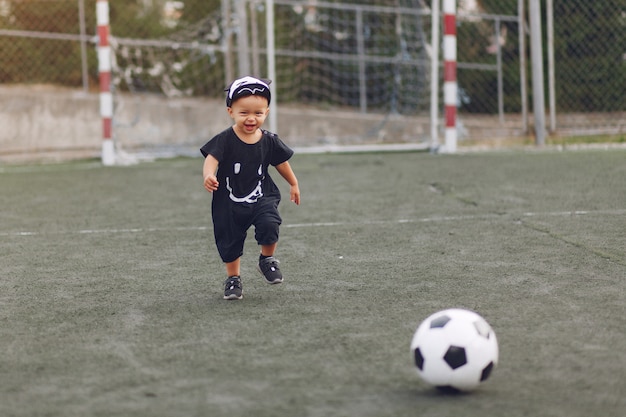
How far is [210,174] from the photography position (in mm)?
4246

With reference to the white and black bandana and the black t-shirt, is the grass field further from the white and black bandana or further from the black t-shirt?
the white and black bandana

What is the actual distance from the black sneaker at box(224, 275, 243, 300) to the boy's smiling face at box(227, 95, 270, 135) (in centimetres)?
68

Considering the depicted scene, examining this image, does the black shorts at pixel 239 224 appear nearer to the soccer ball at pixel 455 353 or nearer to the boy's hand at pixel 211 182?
the boy's hand at pixel 211 182

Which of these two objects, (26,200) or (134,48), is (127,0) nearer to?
(134,48)

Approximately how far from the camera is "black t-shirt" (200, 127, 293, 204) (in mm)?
4457

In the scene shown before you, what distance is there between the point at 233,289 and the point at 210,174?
0.52 metres

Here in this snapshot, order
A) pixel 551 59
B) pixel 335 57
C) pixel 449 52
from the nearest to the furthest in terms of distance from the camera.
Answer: pixel 449 52, pixel 551 59, pixel 335 57

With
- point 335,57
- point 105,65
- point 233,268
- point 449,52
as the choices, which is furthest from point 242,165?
point 335,57

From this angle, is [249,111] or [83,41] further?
[83,41]

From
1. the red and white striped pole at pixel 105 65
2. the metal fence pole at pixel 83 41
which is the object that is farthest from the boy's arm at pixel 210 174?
the metal fence pole at pixel 83 41

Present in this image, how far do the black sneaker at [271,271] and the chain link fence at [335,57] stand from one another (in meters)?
9.49

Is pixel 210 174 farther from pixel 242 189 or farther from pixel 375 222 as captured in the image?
pixel 375 222

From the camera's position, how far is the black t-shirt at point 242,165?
14.6 ft

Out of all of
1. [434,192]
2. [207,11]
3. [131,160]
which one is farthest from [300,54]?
[434,192]
